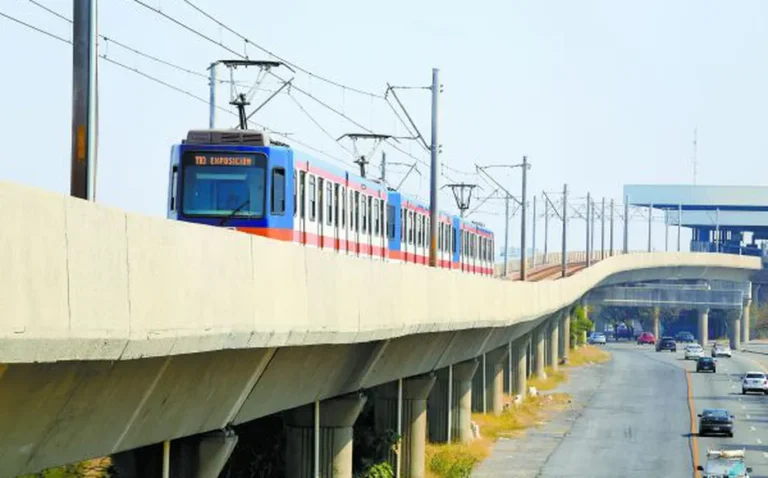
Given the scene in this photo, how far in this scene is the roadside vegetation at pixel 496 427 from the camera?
161 ft

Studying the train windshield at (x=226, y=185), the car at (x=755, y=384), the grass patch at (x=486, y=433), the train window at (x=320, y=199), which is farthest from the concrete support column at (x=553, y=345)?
the train windshield at (x=226, y=185)

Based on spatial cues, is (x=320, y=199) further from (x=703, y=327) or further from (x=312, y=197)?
(x=703, y=327)

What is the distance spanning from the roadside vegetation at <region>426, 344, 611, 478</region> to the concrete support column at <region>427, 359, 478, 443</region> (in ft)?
1.33

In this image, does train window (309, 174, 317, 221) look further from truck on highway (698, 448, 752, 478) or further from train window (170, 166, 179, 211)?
truck on highway (698, 448, 752, 478)

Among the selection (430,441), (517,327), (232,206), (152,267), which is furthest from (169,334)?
(517,327)

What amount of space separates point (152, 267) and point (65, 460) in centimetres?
194

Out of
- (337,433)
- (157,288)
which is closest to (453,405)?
(337,433)

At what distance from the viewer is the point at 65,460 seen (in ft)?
51.4

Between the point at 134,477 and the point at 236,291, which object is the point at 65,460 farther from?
the point at 134,477

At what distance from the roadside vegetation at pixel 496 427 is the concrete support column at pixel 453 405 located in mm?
407

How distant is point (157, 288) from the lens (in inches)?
602

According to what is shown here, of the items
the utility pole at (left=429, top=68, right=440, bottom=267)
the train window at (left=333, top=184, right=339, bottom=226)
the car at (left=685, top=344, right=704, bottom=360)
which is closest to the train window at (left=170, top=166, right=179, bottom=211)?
the train window at (left=333, top=184, right=339, bottom=226)

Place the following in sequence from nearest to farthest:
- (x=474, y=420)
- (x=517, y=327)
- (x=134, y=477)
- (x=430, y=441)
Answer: (x=134, y=477) < (x=430, y=441) < (x=517, y=327) < (x=474, y=420)

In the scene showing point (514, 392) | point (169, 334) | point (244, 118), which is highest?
point (244, 118)
